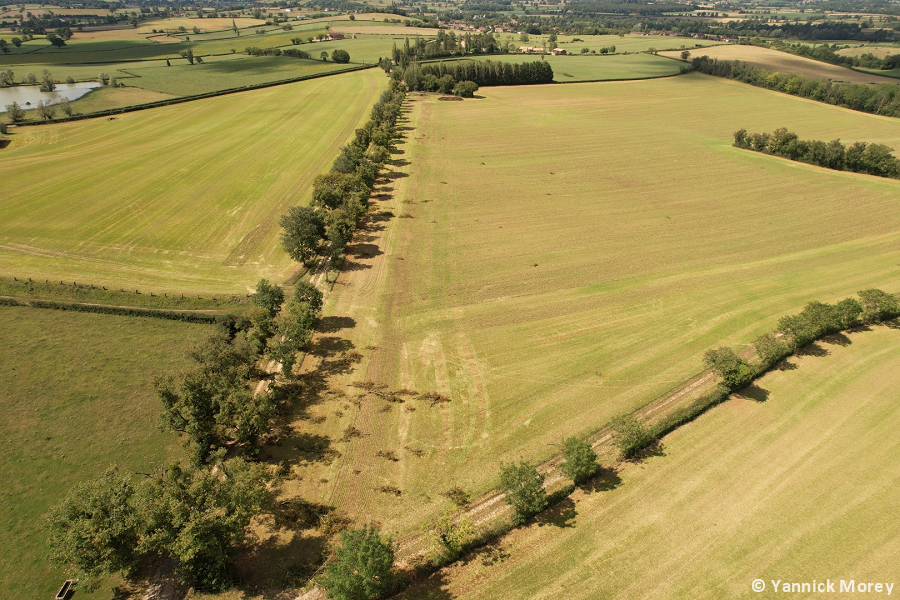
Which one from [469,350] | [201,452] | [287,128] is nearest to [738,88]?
[287,128]

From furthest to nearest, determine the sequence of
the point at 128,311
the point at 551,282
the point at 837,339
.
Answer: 1. the point at 551,282
2. the point at 128,311
3. the point at 837,339

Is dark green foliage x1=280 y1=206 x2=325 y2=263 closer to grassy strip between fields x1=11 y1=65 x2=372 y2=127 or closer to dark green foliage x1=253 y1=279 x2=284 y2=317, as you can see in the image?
dark green foliage x1=253 y1=279 x2=284 y2=317

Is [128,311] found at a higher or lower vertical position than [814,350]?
higher

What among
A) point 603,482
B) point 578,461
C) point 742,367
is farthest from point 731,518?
point 742,367

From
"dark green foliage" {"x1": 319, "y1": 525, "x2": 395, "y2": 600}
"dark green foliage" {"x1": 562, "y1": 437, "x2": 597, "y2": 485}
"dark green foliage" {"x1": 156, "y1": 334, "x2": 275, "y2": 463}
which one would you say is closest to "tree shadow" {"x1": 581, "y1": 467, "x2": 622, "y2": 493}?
"dark green foliage" {"x1": 562, "y1": 437, "x2": 597, "y2": 485}

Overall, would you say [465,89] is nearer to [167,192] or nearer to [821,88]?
[167,192]

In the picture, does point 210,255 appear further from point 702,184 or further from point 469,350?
point 702,184
